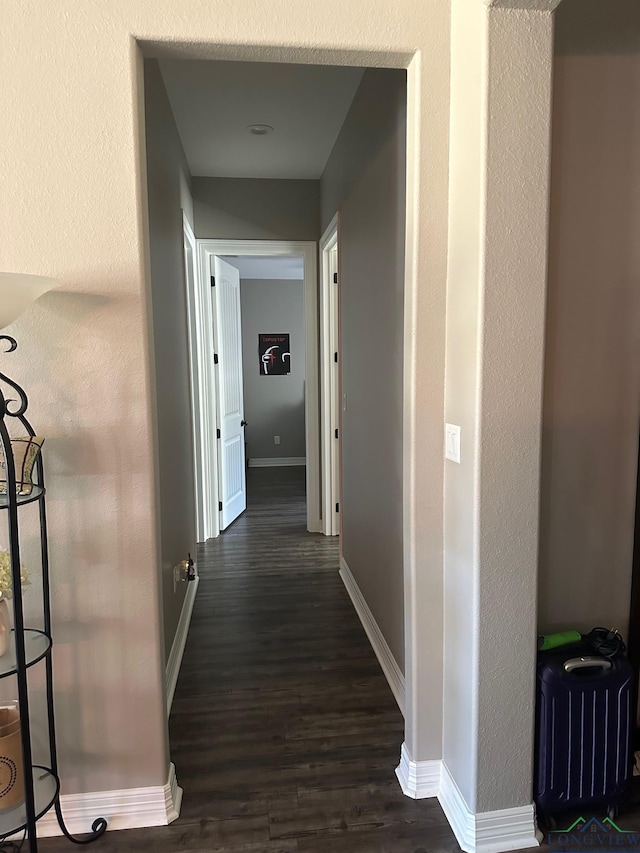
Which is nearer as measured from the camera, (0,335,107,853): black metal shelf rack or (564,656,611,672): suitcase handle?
(0,335,107,853): black metal shelf rack

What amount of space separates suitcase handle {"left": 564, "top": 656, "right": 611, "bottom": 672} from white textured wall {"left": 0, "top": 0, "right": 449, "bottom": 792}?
42cm

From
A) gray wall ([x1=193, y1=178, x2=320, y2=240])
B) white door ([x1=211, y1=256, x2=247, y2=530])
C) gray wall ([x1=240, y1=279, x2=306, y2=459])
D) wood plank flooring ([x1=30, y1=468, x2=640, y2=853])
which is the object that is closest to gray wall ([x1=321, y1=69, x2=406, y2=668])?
wood plank flooring ([x1=30, y1=468, x2=640, y2=853])

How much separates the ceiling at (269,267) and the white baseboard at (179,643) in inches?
157

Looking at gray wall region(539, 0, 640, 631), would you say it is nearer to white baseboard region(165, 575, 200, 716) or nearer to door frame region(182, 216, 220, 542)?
white baseboard region(165, 575, 200, 716)

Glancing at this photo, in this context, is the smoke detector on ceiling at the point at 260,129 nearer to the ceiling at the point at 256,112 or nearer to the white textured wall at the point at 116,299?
the ceiling at the point at 256,112

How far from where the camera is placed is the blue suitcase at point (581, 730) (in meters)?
1.73

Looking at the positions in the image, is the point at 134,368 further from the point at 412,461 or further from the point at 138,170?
the point at 412,461

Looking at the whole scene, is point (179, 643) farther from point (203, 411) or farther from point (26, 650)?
point (203, 411)

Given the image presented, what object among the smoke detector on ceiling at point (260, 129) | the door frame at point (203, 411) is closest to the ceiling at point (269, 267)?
the door frame at point (203, 411)

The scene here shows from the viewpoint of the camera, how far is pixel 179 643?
2824 millimetres

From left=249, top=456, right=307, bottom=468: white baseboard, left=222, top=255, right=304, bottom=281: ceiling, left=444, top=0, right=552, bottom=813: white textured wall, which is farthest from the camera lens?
left=249, top=456, right=307, bottom=468: white baseboard

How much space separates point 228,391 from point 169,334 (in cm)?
209

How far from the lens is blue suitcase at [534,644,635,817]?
1.73 metres

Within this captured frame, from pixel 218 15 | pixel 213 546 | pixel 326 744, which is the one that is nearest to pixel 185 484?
pixel 213 546
